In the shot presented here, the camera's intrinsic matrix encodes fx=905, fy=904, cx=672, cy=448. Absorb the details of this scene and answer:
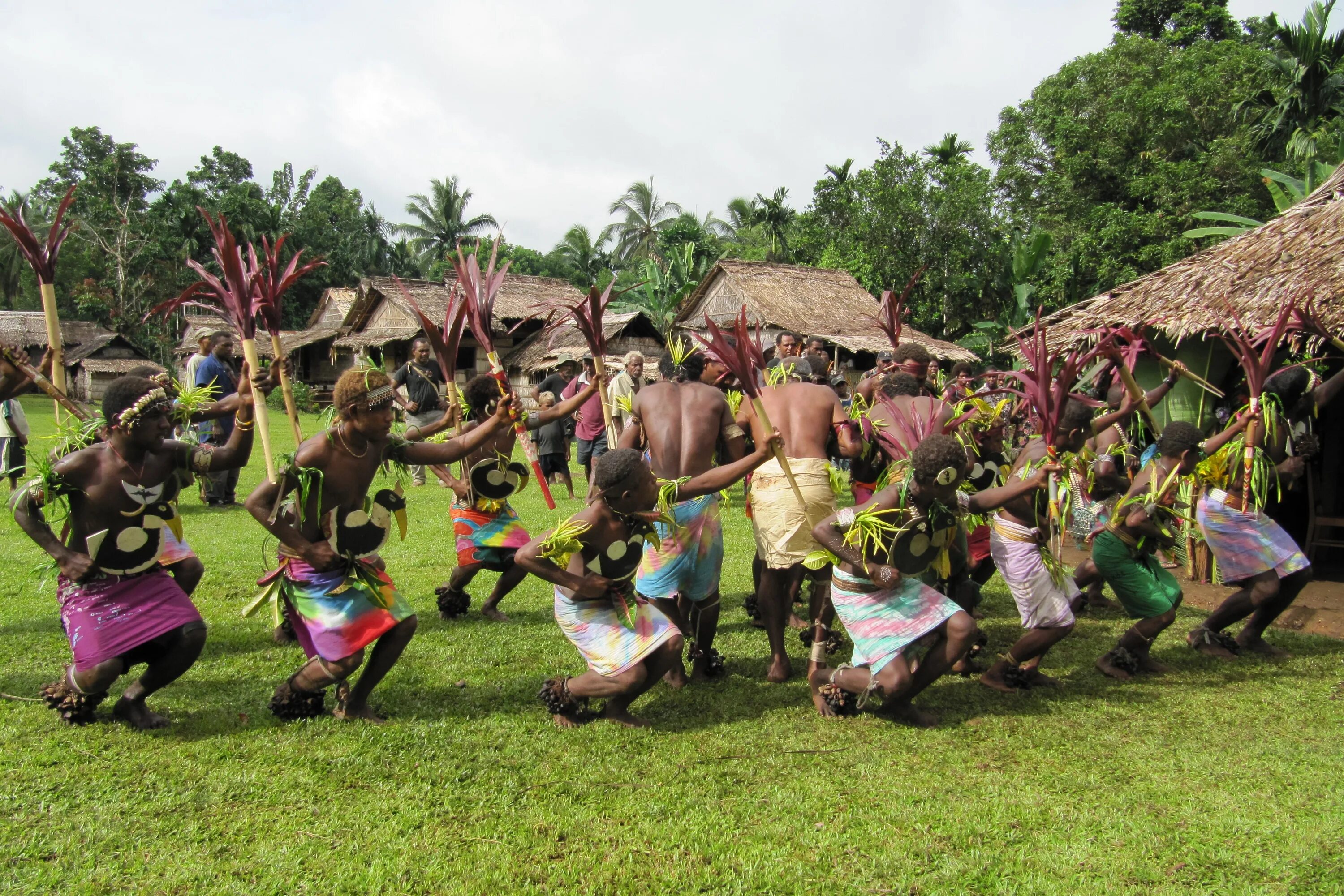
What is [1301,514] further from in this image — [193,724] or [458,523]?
[193,724]

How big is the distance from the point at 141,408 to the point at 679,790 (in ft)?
9.88

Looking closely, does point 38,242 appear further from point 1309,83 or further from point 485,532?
point 1309,83

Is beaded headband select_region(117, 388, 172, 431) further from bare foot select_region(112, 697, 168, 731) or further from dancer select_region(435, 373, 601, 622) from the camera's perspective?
dancer select_region(435, 373, 601, 622)

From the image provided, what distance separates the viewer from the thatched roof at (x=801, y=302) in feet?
77.0

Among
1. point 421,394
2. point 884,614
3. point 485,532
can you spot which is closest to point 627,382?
point 421,394

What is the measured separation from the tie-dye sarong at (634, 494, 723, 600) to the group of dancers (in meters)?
0.01

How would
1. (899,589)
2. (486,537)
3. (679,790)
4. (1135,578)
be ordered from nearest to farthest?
(679,790)
(899,589)
(1135,578)
(486,537)

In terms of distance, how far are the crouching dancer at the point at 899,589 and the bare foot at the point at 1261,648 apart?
100 inches

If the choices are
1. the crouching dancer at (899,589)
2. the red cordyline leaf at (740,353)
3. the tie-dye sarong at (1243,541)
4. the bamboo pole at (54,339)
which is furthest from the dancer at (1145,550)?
the bamboo pole at (54,339)

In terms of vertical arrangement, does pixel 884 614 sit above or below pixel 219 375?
below

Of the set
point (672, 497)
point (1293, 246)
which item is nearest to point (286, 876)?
point (672, 497)

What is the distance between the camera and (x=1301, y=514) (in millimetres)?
9219

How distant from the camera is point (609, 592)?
4.43m

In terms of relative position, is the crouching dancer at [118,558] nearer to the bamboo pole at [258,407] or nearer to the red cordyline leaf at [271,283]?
the bamboo pole at [258,407]
